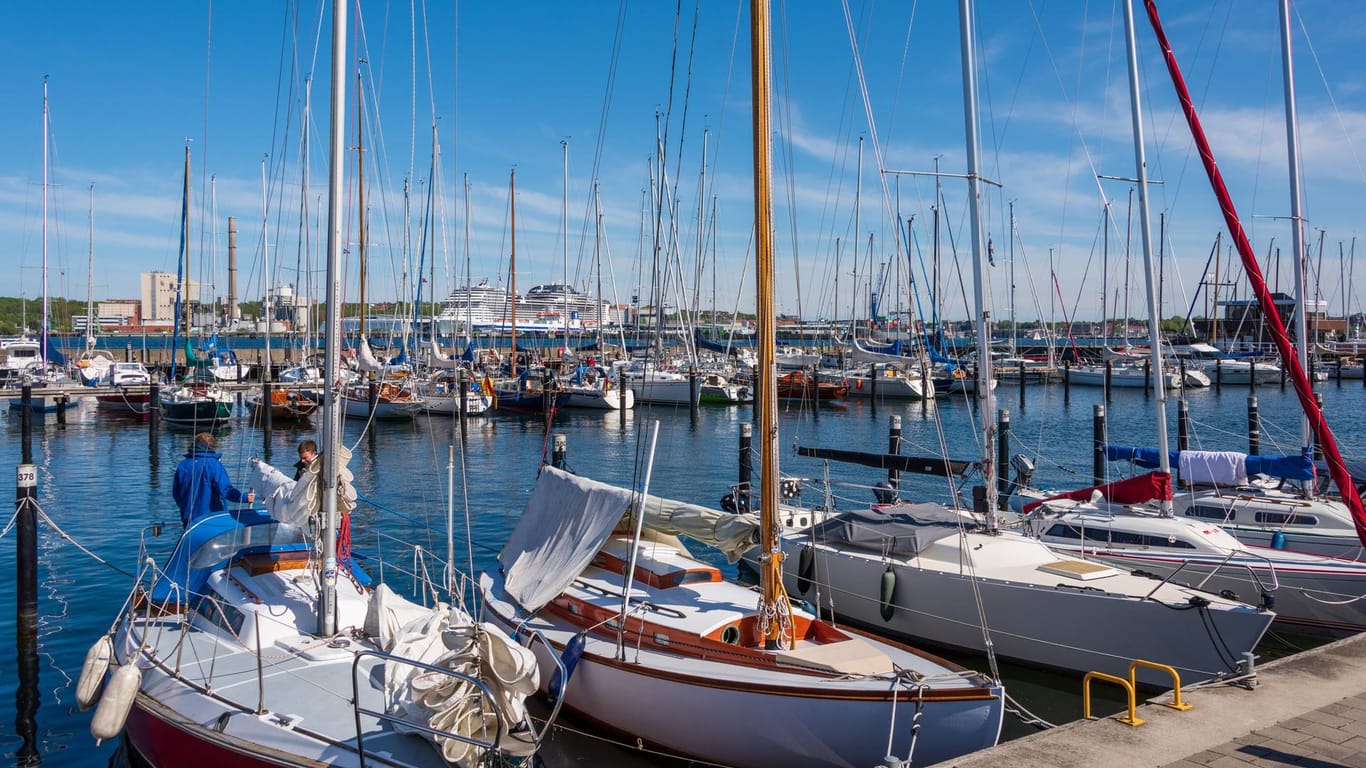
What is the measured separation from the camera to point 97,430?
3888cm

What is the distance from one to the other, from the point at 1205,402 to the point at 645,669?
55957 millimetres

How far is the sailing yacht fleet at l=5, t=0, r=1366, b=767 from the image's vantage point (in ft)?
25.2

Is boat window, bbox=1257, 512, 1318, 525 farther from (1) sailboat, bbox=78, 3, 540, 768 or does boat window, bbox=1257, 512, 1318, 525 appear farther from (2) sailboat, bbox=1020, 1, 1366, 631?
(1) sailboat, bbox=78, 3, 540, 768

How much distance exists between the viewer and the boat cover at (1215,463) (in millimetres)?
17484

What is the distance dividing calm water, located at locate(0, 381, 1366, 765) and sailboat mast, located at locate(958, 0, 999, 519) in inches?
49.9

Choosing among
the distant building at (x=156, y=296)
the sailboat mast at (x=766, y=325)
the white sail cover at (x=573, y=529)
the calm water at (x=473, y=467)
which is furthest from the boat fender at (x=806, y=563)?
the distant building at (x=156, y=296)

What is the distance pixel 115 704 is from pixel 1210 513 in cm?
1763

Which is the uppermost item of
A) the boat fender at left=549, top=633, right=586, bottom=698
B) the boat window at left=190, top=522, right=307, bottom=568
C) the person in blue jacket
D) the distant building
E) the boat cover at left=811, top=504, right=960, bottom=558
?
the distant building

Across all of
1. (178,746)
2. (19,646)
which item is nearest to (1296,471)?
(178,746)

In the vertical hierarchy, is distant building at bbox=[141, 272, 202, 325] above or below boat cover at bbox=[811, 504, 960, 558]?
above

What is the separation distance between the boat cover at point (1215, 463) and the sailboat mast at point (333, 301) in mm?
16579

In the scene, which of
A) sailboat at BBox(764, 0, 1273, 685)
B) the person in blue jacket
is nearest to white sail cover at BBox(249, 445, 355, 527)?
the person in blue jacket

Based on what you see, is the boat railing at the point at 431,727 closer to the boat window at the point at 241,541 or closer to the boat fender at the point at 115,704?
the boat fender at the point at 115,704

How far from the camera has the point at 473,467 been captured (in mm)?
31578
